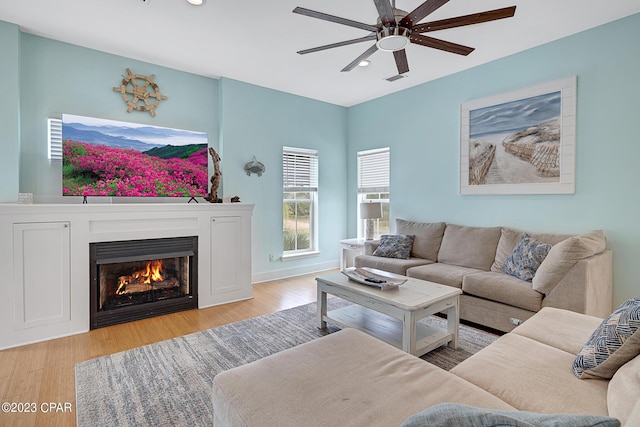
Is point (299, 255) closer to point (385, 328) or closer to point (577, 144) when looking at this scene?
point (385, 328)

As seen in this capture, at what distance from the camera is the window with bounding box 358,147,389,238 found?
5.13 metres

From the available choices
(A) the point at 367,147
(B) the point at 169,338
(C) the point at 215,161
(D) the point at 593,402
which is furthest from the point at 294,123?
(D) the point at 593,402

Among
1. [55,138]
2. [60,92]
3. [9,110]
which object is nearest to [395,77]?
[60,92]

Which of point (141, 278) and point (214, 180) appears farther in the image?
point (214, 180)

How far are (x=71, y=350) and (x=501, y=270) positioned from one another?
403 cm

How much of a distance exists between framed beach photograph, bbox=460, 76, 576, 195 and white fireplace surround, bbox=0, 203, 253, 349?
3.30 meters

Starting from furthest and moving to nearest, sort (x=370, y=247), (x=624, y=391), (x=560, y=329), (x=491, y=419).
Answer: (x=370, y=247)
(x=560, y=329)
(x=624, y=391)
(x=491, y=419)

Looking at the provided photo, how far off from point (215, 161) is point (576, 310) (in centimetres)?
382

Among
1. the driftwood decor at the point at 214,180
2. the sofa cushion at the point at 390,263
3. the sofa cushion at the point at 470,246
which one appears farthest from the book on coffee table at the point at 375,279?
the driftwood decor at the point at 214,180

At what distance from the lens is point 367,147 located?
533 centimetres

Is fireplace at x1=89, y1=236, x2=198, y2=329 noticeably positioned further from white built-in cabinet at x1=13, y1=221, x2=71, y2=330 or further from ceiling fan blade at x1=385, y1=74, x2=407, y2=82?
ceiling fan blade at x1=385, y1=74, x2=407, y2=82

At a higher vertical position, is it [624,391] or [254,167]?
[254,167]

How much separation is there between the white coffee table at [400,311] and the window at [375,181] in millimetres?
2421

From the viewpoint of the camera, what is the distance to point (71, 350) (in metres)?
2.59
